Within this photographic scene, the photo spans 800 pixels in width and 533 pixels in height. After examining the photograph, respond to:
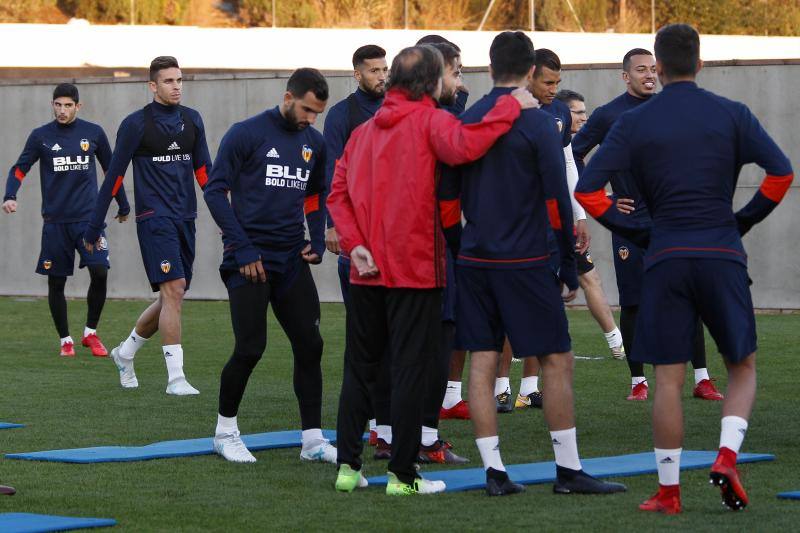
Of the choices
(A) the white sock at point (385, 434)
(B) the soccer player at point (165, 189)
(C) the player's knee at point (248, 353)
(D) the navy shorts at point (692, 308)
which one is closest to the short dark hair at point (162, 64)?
(B) the soccer player at point (165, 189)

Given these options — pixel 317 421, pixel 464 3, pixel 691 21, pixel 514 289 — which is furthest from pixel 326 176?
pixel 691 21

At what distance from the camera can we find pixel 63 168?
13.0m

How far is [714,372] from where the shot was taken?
10.9 m

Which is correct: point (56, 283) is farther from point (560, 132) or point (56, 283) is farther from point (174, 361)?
point (560, 132)

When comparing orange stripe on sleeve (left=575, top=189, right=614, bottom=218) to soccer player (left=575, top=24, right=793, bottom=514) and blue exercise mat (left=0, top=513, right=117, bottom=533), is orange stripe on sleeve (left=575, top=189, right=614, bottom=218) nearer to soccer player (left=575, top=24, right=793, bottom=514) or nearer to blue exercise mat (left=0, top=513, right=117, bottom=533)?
soccer player (left=575, top=24, right=793, bottom=514)

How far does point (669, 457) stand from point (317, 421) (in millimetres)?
2152

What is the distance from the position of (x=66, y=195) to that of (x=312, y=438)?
6536 mm

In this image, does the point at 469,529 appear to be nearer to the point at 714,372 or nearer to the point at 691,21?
the point at 714,372

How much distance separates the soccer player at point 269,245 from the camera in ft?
23.3

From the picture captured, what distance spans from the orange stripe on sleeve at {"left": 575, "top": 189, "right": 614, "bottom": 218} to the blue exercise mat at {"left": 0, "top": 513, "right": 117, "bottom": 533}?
2.26m

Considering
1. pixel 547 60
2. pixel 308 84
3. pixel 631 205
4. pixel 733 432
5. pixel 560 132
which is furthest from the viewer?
pixel 631 205

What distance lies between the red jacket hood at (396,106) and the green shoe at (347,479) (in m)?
1.49

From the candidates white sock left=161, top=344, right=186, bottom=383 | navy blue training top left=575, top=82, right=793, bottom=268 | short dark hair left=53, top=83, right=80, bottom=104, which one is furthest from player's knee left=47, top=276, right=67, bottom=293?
navy blue training top left=575, top=82, right=793, bottom=268

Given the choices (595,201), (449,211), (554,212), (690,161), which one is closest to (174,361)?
(449,211)
